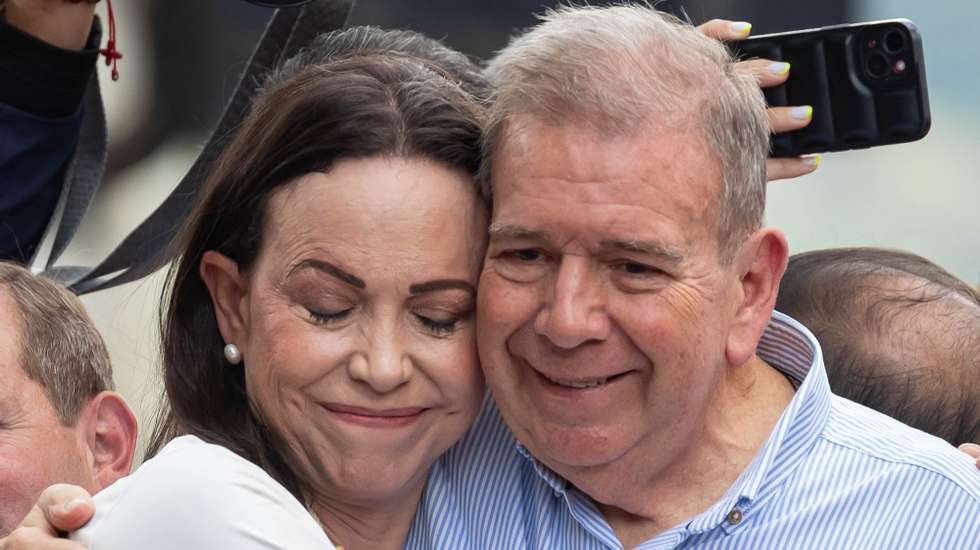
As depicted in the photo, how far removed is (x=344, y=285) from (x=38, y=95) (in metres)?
0.83

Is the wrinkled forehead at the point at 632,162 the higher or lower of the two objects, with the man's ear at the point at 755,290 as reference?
higher

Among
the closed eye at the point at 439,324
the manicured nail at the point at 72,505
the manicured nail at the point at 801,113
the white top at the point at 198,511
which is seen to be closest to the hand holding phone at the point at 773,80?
the manicured nail at the point at 801,113

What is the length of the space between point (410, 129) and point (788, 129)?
0.65 m

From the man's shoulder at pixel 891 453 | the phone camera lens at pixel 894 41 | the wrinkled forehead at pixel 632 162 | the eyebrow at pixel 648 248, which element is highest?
the phone camera lens at pixel 894 41

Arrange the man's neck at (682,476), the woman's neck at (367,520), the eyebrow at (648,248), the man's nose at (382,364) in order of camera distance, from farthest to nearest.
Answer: the woman's neck at (367,520) → the man's neck at (682,476) → the man's nose at (382,364) → the eyebrow at (648,248)

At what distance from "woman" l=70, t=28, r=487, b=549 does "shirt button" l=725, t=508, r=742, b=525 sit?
45cm

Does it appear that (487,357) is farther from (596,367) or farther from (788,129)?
(788,129)

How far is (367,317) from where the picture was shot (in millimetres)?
2518

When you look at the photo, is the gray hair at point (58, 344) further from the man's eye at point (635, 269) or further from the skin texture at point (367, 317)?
the man's eye at point (635, 269)

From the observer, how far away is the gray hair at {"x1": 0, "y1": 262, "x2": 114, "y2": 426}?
9.52ft

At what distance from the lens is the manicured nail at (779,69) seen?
2.71m

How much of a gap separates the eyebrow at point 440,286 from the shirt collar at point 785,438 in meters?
0.35

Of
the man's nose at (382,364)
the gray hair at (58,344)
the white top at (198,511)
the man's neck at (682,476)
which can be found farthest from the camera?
the gray hair at (58,344)

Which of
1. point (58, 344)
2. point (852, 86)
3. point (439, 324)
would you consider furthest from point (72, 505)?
point (852, 86)
